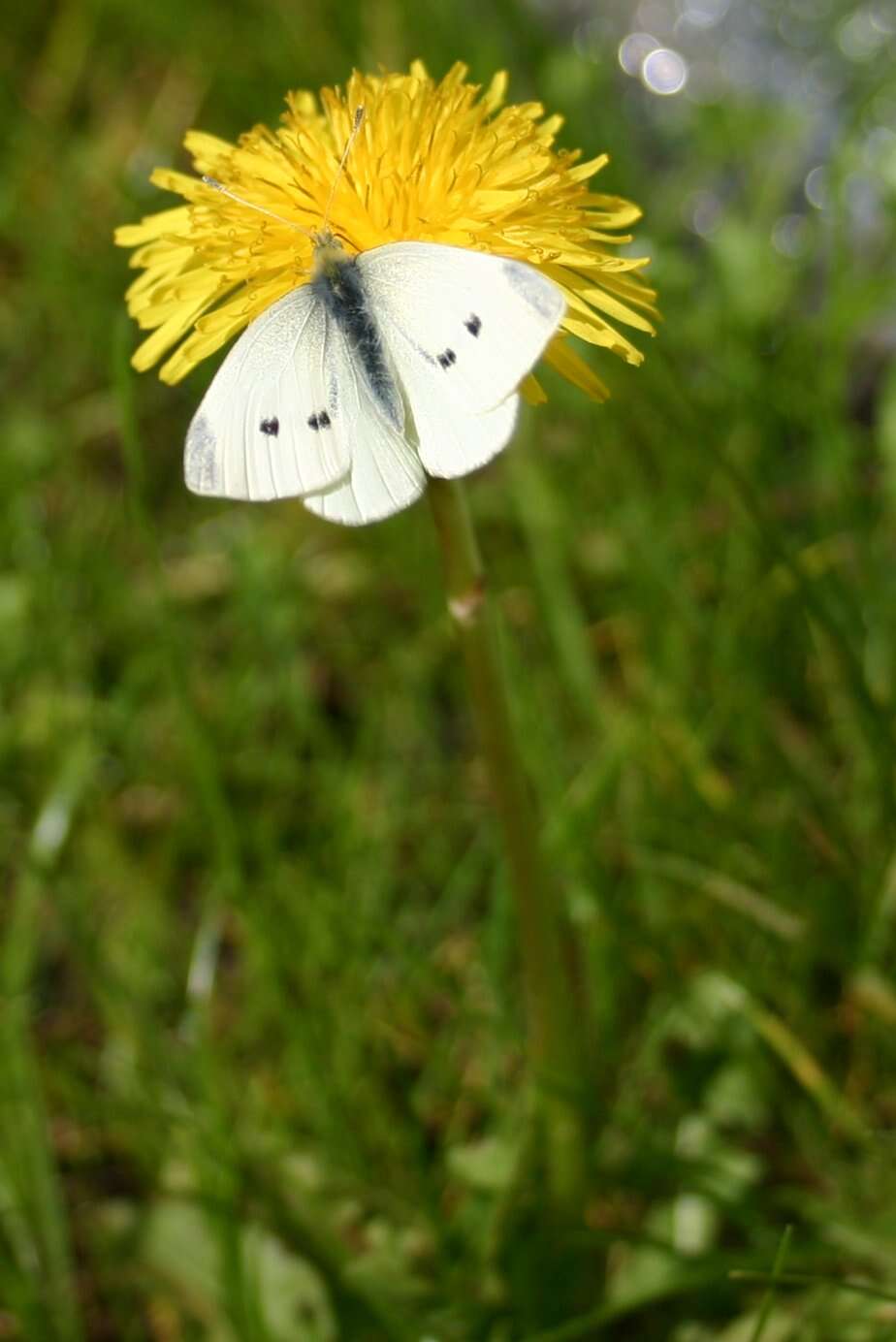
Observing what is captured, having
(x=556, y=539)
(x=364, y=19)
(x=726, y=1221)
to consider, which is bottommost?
(x=726, y=1221)

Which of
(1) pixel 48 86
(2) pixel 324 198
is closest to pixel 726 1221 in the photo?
(2) pixel 324 198

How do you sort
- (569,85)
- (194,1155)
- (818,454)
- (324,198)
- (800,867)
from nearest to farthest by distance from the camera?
1. (324,198)
2. (194,1155)
3. (800,867)
4. (818,454)
5. (569,85)

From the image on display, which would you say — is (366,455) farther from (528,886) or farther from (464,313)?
(528,886)

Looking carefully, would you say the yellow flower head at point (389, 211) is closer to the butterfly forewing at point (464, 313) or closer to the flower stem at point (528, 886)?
the butterfly forewing at point (464, 313)

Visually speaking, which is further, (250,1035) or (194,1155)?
(250,1035)

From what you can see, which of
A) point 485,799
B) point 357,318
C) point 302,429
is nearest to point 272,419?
point 302,429

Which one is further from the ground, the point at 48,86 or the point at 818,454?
the point at 48,86

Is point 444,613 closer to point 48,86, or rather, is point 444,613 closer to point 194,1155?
point 194,1155
